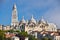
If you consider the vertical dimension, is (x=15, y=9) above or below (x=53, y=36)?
above

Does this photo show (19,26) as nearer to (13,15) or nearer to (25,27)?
(25,27)

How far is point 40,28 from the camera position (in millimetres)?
74562

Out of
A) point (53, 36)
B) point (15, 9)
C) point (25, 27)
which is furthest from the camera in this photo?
point (15, 9)

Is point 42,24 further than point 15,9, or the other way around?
point 15,9

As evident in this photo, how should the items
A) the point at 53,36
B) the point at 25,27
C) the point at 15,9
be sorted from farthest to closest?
the point at 15,9, the point at 25,27, the point at 53,36

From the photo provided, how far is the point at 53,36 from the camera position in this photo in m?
58.7

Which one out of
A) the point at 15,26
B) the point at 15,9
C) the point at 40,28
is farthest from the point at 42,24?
the point at 15,9

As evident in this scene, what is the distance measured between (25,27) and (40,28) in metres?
3.00

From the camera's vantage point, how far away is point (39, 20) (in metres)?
75.4

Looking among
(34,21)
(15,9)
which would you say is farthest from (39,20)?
(15,9)

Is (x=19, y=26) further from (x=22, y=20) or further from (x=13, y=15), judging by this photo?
(x=13, y=15)

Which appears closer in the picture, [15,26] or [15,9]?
[15,26]

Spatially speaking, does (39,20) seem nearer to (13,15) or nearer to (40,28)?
(40,28)

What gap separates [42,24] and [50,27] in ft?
5.85
